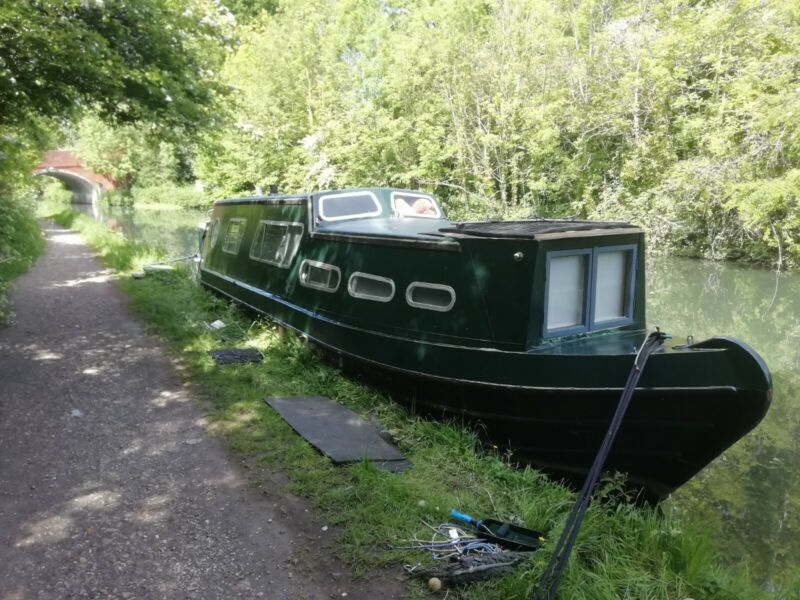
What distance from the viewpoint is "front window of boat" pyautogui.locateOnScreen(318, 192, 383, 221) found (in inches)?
283

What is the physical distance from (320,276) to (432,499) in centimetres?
355

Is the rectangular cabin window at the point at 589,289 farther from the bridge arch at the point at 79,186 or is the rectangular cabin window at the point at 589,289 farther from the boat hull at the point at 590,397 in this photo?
the bridge arch at the point at 79,186

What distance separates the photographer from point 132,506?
385cm

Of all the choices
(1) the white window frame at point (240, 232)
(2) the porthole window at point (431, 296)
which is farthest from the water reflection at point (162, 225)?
(2) the porthole window at point (431, 296)

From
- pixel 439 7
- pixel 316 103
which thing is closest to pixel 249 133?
pixel 316 103

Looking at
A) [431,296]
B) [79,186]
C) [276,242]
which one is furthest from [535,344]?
[79,186]

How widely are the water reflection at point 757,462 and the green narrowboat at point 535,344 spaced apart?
1.00 m

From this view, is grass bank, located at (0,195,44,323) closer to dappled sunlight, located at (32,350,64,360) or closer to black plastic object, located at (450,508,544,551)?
dappled sunlight, located at (32,350,64,360)

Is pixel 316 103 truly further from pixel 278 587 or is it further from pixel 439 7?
pixel 278 587

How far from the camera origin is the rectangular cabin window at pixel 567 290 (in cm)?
493

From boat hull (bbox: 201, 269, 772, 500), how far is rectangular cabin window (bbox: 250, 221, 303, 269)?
6.97 ft

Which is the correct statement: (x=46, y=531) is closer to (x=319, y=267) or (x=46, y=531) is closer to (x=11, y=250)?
(x=319, y=267)

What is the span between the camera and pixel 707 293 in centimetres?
1433

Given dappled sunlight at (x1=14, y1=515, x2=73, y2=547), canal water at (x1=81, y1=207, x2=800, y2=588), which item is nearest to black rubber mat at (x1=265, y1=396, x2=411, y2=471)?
dappled sunlight at (x1=14, y1=515, x2=73, y2=547)
